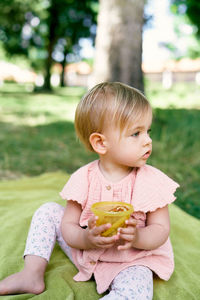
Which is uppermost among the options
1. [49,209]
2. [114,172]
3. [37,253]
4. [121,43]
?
[121,43]

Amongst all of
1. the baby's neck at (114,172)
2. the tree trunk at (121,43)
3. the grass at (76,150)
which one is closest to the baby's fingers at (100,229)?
the baby's neck at (114,172)

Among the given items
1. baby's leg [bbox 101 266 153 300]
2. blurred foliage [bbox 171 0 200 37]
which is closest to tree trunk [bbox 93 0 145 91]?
baby's leg [bbox 101 266 153 300]

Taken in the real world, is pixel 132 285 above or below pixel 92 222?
below

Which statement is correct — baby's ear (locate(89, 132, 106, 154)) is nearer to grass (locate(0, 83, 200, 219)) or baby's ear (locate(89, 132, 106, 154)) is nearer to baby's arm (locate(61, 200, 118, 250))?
baby's arm (locate(61, 200, 118, 250))

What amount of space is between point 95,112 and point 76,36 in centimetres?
1755

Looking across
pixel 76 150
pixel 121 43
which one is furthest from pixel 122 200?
pixel 121 43

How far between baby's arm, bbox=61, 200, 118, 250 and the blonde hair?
35cm

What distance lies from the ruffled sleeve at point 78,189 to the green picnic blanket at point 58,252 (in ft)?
1.12

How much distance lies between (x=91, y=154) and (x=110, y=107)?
2635 millimetres

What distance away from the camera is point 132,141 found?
4.68 ft

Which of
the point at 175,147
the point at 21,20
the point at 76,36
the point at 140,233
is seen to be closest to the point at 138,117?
the point at 140,233

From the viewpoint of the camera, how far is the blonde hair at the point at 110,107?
141 centimetres

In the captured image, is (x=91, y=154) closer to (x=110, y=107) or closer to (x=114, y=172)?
(x=114, y=172)

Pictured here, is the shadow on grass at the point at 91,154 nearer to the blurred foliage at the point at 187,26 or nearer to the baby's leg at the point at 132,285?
the baby's leg at the point at 132,285
